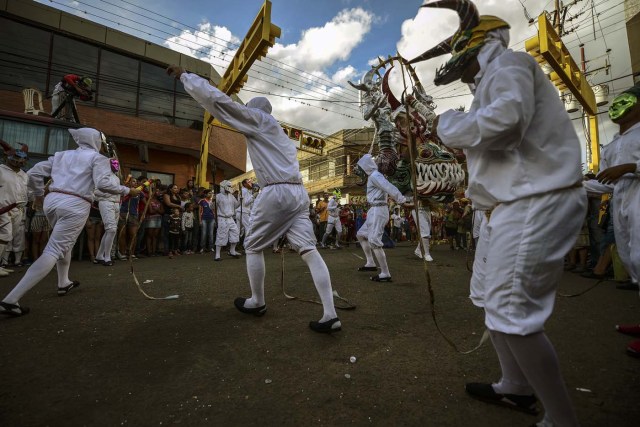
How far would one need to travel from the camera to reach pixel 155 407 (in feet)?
5.36

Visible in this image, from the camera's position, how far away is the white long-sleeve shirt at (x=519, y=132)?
131 centimetres

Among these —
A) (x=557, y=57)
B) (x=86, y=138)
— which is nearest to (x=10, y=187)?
(x=86, y=138)

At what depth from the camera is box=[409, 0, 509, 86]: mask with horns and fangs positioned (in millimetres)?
1604

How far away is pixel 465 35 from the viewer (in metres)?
1.65

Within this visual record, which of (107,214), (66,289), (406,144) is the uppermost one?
(406,144)

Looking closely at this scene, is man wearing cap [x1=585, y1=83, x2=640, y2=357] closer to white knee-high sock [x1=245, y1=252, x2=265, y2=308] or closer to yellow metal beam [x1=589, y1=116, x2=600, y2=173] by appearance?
white knee-high sock [x1=245, y1=252, x2=265, y2=308]

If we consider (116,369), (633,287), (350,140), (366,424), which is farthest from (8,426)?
(350,140)

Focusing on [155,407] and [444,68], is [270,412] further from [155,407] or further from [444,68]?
[444,68]

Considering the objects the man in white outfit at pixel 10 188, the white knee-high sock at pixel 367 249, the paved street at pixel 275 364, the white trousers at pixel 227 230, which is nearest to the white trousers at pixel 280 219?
the paved street at pixel 275 364

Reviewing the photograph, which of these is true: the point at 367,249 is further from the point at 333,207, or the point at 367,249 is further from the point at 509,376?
the point at 333,207

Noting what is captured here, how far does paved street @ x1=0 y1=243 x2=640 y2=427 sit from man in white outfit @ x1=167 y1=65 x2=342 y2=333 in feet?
1.73

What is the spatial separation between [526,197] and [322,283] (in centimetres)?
184

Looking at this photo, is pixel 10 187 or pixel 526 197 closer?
pixel 526 197

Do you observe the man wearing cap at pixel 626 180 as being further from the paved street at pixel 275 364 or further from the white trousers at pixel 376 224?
the white trousers at pixel 376 224
